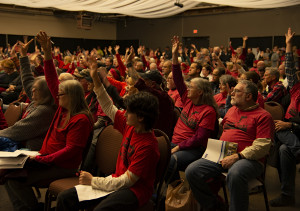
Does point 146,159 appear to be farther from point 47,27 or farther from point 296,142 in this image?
point 47,27

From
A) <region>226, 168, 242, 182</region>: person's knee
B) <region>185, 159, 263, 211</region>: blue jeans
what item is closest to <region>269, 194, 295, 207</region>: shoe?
<region>185, 159, 263, 211</region>: blue jeans

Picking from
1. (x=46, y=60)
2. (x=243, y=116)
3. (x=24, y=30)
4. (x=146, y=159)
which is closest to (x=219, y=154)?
(x=243, y=116)

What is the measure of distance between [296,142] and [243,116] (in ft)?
2.52

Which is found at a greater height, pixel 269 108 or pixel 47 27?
pixel 47 27

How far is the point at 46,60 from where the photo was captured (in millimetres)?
3240

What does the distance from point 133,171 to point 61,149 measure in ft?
2.67

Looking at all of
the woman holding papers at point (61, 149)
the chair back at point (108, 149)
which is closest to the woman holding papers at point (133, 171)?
the chair back at point (108, 149)

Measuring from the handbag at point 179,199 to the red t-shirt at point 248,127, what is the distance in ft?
1.84

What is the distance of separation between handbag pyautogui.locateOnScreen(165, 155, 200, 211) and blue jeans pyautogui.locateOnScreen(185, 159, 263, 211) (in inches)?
2.7

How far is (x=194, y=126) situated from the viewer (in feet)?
10.3

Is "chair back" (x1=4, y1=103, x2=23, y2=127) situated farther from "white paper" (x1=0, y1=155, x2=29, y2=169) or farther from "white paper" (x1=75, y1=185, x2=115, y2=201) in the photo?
"white paper" (x1=75, y1=185, x2=115, y2=201)

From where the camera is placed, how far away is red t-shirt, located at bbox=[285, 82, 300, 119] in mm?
3713

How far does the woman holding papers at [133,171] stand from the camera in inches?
81.5

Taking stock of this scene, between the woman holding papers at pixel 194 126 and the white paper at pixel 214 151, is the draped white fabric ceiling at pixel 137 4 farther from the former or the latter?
the white paper at pixel 214 151
